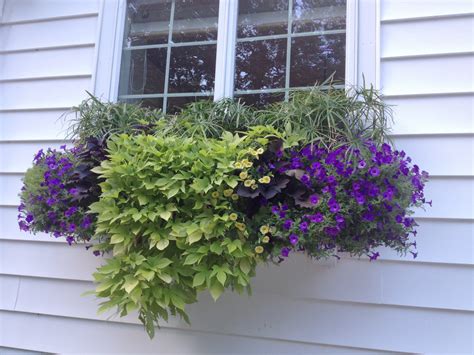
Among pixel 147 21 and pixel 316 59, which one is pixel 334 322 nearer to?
pixel 316 59

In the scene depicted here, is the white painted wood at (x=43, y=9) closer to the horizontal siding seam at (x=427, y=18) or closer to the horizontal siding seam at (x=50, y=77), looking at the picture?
the horizontal siding seam at (x=50, y=77)

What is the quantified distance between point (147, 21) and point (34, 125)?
0.84 metres

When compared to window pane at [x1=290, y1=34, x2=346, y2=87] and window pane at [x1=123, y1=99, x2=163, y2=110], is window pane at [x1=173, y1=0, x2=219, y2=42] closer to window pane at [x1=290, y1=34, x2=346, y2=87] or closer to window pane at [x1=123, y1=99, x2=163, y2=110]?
window pane at [x1=123, y1=99, x2=163, y2=110]

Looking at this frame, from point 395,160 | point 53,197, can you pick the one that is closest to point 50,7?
point 53,197

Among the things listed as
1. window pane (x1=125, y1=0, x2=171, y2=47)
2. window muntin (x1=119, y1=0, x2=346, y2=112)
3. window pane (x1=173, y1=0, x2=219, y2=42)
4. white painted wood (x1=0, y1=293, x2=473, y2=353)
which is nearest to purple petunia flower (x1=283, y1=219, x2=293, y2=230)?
white painted wood (x1=0, y1=293, x2=473, y2=353)

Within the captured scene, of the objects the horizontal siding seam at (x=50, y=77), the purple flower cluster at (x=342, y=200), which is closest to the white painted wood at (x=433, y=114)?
the purple flower cluster at (x=342, y=200)

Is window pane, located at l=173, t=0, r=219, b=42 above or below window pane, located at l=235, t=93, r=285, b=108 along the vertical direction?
above

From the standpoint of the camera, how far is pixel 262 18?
2.02m

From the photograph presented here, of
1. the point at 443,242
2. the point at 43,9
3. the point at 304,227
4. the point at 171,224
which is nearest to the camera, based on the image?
the point at 304,227

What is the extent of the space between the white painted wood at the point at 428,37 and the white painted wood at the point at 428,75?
41 millimetres

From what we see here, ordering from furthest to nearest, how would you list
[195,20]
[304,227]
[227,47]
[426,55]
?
[195,20]
[227,47]
[426,55]
[304,227]

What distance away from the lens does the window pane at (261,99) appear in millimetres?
1901

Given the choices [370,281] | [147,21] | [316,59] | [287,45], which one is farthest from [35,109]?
[370,281]

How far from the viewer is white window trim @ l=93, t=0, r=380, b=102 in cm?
176
